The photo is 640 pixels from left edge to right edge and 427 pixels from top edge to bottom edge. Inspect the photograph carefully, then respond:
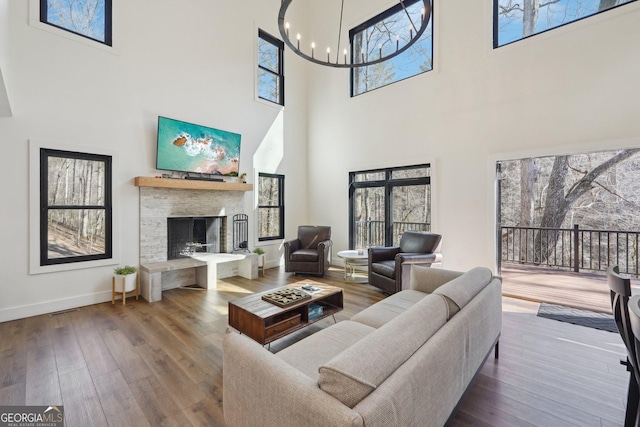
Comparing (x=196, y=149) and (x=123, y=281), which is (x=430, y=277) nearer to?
(x=123, y=281)

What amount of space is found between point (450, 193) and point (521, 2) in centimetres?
296

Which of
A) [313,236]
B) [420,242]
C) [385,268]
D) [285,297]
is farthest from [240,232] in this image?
[420,242]

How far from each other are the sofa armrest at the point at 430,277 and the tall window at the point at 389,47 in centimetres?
381

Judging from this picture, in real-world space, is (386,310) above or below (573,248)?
below

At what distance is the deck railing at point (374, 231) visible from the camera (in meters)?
5.52

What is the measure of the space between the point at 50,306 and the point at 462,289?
15.8 ft

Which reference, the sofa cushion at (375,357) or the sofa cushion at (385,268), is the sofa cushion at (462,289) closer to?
the sofa cushion at (375,357)

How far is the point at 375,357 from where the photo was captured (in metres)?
1.12

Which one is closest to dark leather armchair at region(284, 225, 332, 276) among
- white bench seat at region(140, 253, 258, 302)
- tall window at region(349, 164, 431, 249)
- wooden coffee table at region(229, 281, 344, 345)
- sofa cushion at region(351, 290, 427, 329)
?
white bench seat at region(140, 253, 258, 302)

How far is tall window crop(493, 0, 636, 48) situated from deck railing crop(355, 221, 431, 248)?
10.6 feet

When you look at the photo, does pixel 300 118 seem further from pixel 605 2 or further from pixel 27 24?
pixel 605 2

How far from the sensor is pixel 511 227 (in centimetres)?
618

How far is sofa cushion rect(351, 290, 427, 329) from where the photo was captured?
2275 mm

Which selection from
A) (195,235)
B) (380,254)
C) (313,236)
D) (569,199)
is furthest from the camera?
(569,199)
